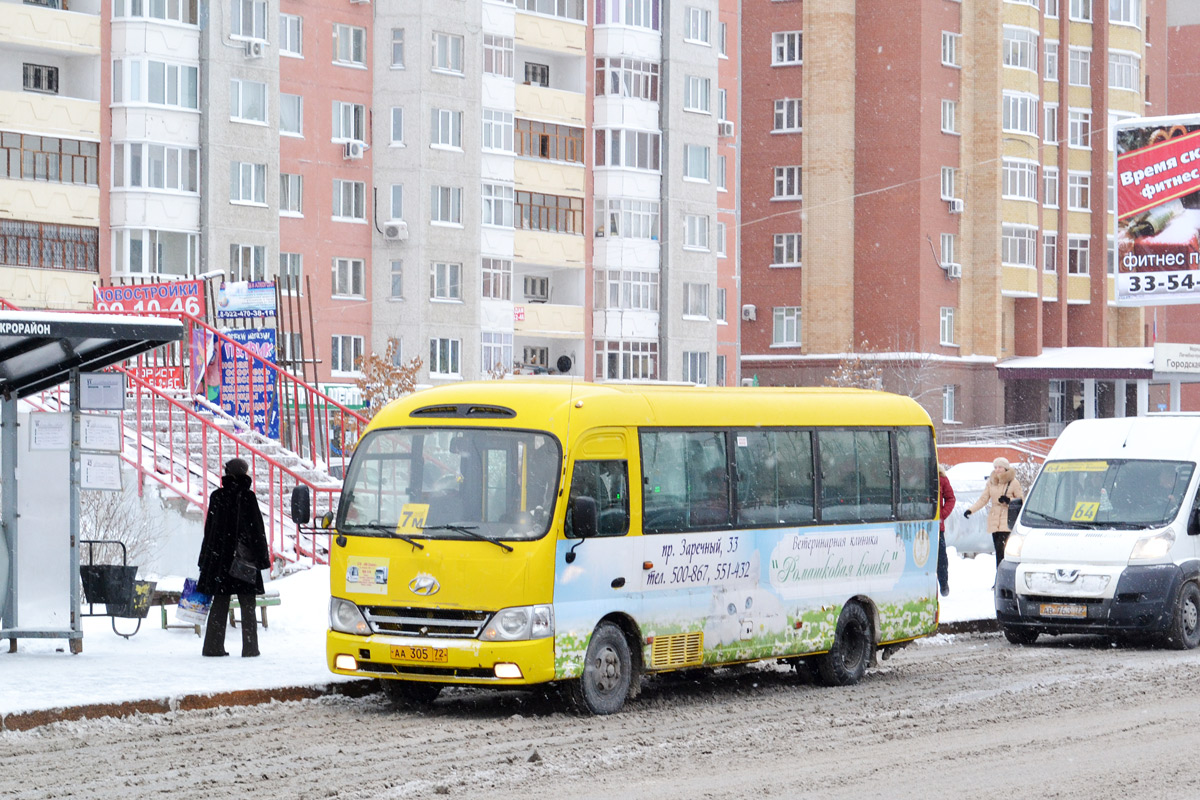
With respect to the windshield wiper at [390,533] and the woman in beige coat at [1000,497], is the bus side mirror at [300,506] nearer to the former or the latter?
the windshield wiper at [390,533]

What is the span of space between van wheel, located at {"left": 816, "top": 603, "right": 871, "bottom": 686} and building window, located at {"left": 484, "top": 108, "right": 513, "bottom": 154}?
1865 inches

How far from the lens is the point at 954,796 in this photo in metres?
10.2

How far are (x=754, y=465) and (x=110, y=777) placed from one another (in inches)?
252

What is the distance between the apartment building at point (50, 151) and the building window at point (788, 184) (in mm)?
30529

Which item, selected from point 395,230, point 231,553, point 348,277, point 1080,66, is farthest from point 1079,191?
point 231,553

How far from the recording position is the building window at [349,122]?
59.6 meters

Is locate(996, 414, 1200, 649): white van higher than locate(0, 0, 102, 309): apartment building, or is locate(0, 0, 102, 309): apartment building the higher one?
locate(0, 0, 102, 309): apartment building

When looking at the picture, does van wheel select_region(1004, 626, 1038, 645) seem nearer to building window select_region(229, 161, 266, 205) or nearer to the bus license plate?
the bus license plate

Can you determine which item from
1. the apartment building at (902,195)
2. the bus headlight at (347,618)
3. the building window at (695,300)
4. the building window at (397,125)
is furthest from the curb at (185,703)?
the apartment building at (902,195)

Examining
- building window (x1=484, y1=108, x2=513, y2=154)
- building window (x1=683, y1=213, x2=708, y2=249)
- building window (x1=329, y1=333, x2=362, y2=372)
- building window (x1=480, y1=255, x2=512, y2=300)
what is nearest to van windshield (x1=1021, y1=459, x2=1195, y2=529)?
building window (x1=329, y1=333, x2=362, y2=372)

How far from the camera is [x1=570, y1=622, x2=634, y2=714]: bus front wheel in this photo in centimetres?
1358

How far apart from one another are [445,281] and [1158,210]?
31.3 m

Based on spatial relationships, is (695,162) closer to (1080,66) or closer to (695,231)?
(695,231)

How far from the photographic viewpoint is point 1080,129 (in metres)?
81.1
